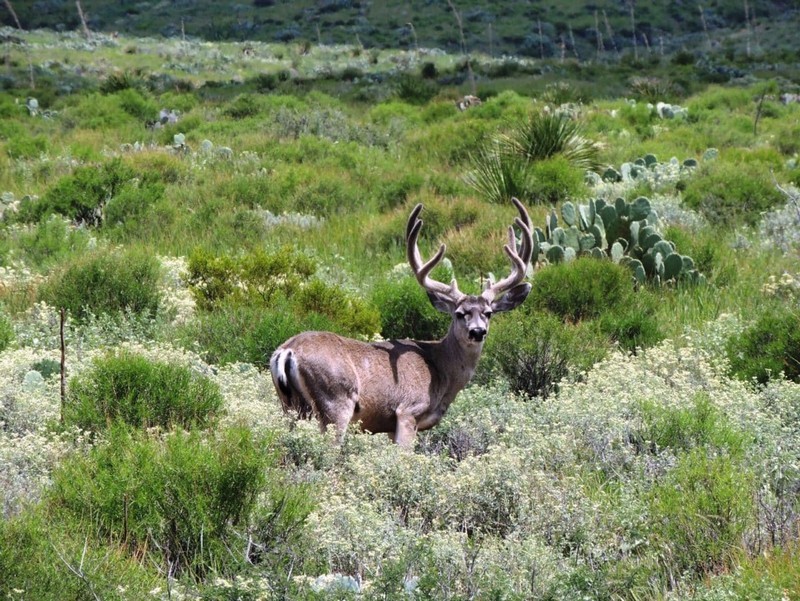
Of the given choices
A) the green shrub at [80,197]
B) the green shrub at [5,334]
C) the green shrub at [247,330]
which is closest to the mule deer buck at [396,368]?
the green shrub at [247,330]

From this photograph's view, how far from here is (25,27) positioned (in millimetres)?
55344

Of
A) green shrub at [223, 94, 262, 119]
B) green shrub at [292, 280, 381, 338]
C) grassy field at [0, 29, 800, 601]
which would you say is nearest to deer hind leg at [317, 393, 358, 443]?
grassy field at [0, 29, 800, 601]

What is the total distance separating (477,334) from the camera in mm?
7371

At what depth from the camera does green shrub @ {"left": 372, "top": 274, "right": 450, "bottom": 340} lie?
416 inches

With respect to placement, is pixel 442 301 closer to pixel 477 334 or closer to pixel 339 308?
pixel 477 334

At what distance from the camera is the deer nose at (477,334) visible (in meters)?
7.38

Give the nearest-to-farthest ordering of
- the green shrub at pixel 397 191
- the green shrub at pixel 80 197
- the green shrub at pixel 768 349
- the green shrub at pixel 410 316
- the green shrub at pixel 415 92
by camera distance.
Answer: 1. the green shrub at pixel 768 349
2. the green shrub at pixel 410 316
3. the green shrub at pixel 80 197
4. the green shrub at pixel 397 191
5. the green shrub at pixel 415 92

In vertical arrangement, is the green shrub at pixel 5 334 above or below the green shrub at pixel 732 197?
above

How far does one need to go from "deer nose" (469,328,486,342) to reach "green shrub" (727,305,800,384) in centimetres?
265

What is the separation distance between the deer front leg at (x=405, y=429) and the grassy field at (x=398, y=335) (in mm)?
296

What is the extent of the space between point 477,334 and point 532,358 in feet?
7.43

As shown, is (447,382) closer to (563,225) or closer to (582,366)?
(582,366)

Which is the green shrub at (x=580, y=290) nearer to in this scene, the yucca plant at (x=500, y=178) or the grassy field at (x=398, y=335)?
the grassy field at (x=398, y=335)

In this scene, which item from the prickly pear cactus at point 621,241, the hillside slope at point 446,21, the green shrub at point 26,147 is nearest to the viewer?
the prickly pear cactus at point 621,241
